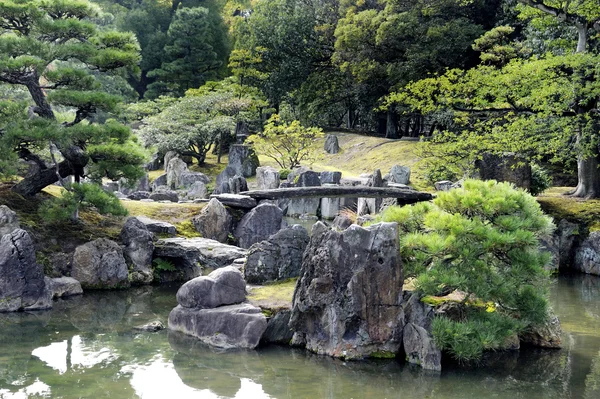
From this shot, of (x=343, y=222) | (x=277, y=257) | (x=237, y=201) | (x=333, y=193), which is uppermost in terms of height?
(x=333, y=193)

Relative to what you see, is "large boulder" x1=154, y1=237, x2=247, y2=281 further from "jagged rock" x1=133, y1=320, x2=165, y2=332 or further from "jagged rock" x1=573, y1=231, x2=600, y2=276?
"jagged rock" x1=573, y1=231, x2=600, y2=276

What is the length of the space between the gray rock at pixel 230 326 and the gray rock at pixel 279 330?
23 cm

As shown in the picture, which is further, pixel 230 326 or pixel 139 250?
pixel 139 250

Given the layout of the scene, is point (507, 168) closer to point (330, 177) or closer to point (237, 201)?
point (237, 201)

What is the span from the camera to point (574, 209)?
19703 millimetres

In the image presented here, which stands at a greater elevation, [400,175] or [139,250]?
[400,175]

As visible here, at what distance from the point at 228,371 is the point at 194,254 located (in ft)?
21.4

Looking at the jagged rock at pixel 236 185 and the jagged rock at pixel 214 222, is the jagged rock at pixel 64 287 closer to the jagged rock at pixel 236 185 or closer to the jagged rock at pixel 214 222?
the jagged rock at pixel 214 222

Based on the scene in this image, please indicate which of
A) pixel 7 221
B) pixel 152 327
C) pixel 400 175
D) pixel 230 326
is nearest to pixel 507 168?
pixel 400 175

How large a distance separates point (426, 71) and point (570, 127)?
44.6 ft

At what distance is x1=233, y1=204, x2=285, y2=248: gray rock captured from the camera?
61.1ft

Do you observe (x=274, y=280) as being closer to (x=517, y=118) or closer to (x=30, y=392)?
(x=30, y=392)

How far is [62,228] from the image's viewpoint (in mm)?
16141

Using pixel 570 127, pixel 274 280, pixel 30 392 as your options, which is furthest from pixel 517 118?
pixel 30 392
